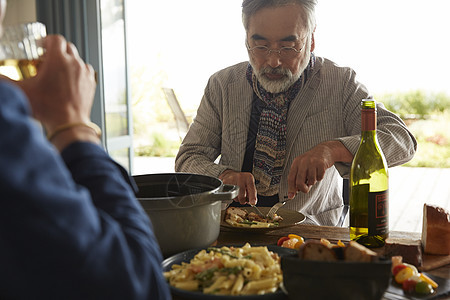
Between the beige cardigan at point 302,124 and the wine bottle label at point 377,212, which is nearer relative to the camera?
the wine bottle label at point 377,212

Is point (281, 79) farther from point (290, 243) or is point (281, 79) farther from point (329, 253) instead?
point (329, 253)

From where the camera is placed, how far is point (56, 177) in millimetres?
459

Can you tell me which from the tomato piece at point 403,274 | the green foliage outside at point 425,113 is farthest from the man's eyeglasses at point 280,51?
the green foliage outside at point 425,113

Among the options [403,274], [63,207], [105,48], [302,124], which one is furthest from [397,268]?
[105,48]

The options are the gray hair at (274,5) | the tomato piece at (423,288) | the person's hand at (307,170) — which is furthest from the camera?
the gray hair at (274,5)

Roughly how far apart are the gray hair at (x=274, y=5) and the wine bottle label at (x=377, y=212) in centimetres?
96

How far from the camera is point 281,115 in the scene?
6.66 ft

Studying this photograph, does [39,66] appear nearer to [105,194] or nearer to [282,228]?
[105,194]

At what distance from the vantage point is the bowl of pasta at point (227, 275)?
2.67 ft

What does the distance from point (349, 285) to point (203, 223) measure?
42 cm

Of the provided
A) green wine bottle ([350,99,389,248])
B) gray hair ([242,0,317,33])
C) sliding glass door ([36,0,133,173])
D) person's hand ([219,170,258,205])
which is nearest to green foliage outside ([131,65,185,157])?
sliding glass door ([36,0,133,173])

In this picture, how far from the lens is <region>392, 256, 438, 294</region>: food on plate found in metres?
0.87

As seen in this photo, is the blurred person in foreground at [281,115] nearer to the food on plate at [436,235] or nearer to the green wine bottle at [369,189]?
the green wine bottle at [369,189]

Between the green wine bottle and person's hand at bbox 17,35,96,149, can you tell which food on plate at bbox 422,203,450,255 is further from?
person's hand at bbox 17,35,96,149
